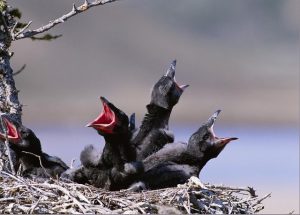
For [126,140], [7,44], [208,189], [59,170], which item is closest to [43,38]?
[7,44]

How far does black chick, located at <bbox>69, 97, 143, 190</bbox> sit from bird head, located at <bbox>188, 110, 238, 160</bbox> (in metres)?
0.48

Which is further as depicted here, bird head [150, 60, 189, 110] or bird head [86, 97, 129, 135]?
bird head [150, 60, 189, 110]

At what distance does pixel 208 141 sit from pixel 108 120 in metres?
0.87

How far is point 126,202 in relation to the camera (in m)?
5.76

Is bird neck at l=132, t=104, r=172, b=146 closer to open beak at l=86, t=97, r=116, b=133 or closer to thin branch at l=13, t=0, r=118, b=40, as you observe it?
open beak at l=86, t=97, r=116, b=133

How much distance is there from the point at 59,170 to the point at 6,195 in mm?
1193

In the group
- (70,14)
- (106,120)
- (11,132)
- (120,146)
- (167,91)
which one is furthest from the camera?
(70,14)

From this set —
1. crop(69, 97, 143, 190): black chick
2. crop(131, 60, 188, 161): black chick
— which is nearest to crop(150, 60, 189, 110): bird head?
crop(131, 60, 188, 161): black chick

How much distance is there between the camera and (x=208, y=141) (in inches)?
258

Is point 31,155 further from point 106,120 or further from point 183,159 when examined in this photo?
point 183,159

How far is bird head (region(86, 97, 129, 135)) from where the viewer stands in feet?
20.0

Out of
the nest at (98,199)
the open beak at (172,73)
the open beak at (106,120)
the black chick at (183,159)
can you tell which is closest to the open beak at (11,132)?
the nest at (98,199)

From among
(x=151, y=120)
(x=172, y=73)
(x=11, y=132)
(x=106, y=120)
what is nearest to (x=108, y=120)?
(x=106, y=120)

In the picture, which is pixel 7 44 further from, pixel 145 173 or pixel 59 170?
pixel 145 173
